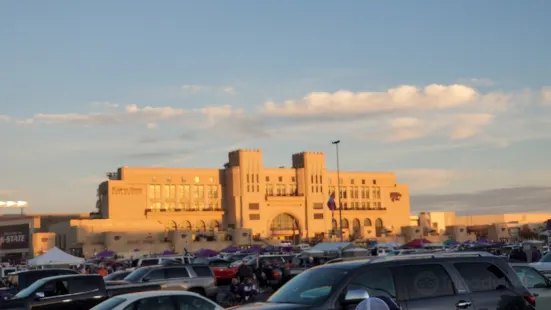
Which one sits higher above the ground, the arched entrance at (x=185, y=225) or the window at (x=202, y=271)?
the arched entrance at (x=185, y=225)

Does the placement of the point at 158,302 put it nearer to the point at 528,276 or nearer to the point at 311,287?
the point at 311,287

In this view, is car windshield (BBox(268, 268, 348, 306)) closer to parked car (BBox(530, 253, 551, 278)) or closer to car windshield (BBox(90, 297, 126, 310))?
car windshield (BBox(90, 297, 126, 310))

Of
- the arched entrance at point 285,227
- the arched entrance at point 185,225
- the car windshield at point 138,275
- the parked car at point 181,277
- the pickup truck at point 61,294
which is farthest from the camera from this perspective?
the arched entrance at point 285,227

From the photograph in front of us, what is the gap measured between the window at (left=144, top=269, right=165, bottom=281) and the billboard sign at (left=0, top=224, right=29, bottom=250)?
74.0 m

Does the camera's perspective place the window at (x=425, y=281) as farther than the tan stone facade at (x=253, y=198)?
No

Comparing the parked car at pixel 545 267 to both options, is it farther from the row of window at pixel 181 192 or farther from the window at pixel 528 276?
the row of window at pixel 181 192

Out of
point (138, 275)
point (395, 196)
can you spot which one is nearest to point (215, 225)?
point (395, 196)

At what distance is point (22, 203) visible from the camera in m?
118

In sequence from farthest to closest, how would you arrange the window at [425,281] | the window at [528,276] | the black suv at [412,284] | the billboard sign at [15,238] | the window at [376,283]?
the billboard sign at [15,238] < the window at [528,276] < the window at [425,281] < the window at [376,283] < the black suv at [412,284]

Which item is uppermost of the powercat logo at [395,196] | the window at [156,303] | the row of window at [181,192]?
the row of window at [181,192]

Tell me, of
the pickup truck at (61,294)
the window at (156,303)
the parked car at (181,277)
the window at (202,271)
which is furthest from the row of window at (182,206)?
the window at (156,303)

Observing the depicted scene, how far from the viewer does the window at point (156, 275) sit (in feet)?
75.4

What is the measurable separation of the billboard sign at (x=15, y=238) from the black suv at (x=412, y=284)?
291 feet

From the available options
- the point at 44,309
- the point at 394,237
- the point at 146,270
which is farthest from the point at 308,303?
the point at 394,237
